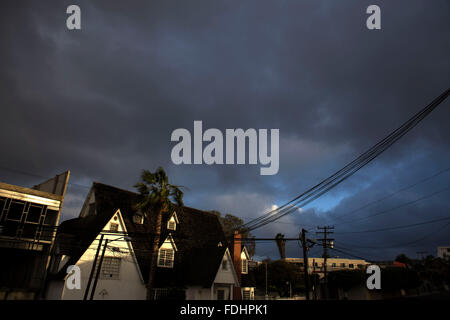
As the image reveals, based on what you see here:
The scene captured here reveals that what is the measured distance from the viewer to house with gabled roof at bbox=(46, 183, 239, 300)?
91.0 ft

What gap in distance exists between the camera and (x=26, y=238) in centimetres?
2816

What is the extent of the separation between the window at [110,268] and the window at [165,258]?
5223mm

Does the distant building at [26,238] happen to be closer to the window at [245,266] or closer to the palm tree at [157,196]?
the palm tree at [157,196]

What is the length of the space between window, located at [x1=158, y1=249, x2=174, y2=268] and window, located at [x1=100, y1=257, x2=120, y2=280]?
206 inches

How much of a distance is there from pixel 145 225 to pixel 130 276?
259 inches

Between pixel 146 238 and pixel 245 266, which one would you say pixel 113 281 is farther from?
A: pixel 245 266

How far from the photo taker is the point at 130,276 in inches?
1195

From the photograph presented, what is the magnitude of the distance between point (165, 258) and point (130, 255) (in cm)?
→ 467

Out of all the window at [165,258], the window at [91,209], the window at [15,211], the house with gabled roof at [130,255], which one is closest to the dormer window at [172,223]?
the house with gabled roof at [130,255]

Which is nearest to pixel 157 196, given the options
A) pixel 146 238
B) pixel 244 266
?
pixel 146 238

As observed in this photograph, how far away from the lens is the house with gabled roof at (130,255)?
2773 centimetres
